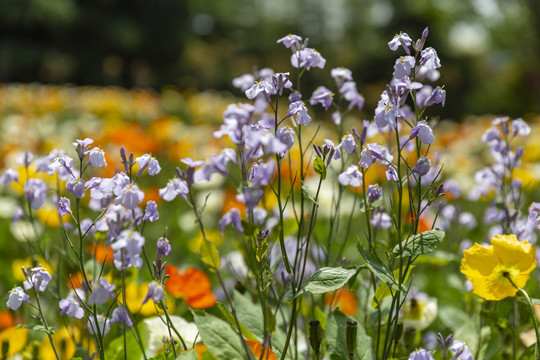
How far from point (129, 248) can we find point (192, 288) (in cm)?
46

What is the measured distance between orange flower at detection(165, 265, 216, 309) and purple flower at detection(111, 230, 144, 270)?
39 centimetres

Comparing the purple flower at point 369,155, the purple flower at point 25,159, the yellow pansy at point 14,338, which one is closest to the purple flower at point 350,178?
the purple flower at point 369,155

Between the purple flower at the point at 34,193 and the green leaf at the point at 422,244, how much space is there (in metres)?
0.48

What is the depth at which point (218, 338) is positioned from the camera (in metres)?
0.61

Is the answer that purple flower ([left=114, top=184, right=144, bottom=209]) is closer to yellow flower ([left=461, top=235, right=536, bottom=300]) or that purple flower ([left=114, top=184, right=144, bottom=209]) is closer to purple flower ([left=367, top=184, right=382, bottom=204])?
purple flower ([left=367, top=184, right=382, bottom=204])

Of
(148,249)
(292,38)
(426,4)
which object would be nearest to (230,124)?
(292,38)

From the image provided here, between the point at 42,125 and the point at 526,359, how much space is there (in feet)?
9.12

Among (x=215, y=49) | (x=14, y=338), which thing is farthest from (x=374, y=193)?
(x=215, y=49)

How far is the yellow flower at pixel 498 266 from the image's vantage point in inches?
23.9

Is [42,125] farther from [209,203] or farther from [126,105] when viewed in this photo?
[209,203]

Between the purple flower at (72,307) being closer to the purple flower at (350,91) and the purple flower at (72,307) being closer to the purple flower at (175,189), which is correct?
the purple flower at (175,189)

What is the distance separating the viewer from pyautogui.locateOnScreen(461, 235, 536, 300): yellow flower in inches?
23.9

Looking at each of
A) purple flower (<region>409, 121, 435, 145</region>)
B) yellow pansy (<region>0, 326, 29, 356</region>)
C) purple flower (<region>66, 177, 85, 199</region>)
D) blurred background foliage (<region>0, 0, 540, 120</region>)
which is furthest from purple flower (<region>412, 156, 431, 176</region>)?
blurred background foliage (<region>0, 0, 540, 120</region>)

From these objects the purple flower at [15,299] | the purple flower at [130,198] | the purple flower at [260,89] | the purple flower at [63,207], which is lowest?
the purple flower at [15,299]
